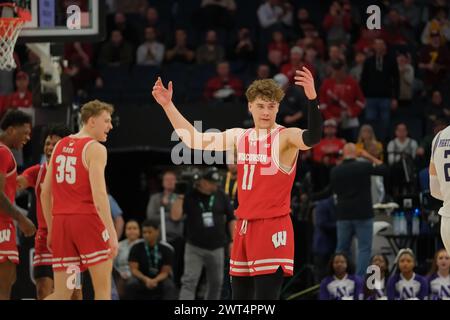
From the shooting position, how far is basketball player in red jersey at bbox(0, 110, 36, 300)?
11.1 metres

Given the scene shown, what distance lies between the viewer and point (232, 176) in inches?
644

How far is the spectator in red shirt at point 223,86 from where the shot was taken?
62.7ft

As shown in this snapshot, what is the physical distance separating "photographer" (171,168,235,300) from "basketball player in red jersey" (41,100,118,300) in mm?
4454

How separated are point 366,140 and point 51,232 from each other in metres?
6.79

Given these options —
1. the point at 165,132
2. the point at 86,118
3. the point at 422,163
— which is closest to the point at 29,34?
the point at 86,118

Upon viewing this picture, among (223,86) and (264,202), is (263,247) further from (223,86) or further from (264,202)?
(223,86)

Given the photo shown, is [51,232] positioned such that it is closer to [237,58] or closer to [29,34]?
[29,34]

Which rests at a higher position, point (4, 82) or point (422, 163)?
point (4, 82)

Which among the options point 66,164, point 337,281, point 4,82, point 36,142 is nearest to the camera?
point 66,164

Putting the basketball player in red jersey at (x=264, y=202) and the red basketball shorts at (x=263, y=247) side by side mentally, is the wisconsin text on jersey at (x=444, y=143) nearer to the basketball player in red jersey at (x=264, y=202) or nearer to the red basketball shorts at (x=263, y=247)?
the basketball player in red jersey at (x=264, y=202)

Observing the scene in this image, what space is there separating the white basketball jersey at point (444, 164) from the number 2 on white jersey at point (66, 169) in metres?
3.14

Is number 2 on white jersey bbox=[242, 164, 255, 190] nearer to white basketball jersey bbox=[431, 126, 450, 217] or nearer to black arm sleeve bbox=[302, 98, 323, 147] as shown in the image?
black arm sleeve bbox=[302, 98, 323, 147]

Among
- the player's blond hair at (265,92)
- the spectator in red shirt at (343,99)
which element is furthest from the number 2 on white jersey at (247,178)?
the spectator in red shirt at (343,99)

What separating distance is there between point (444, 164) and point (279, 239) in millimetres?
1442
